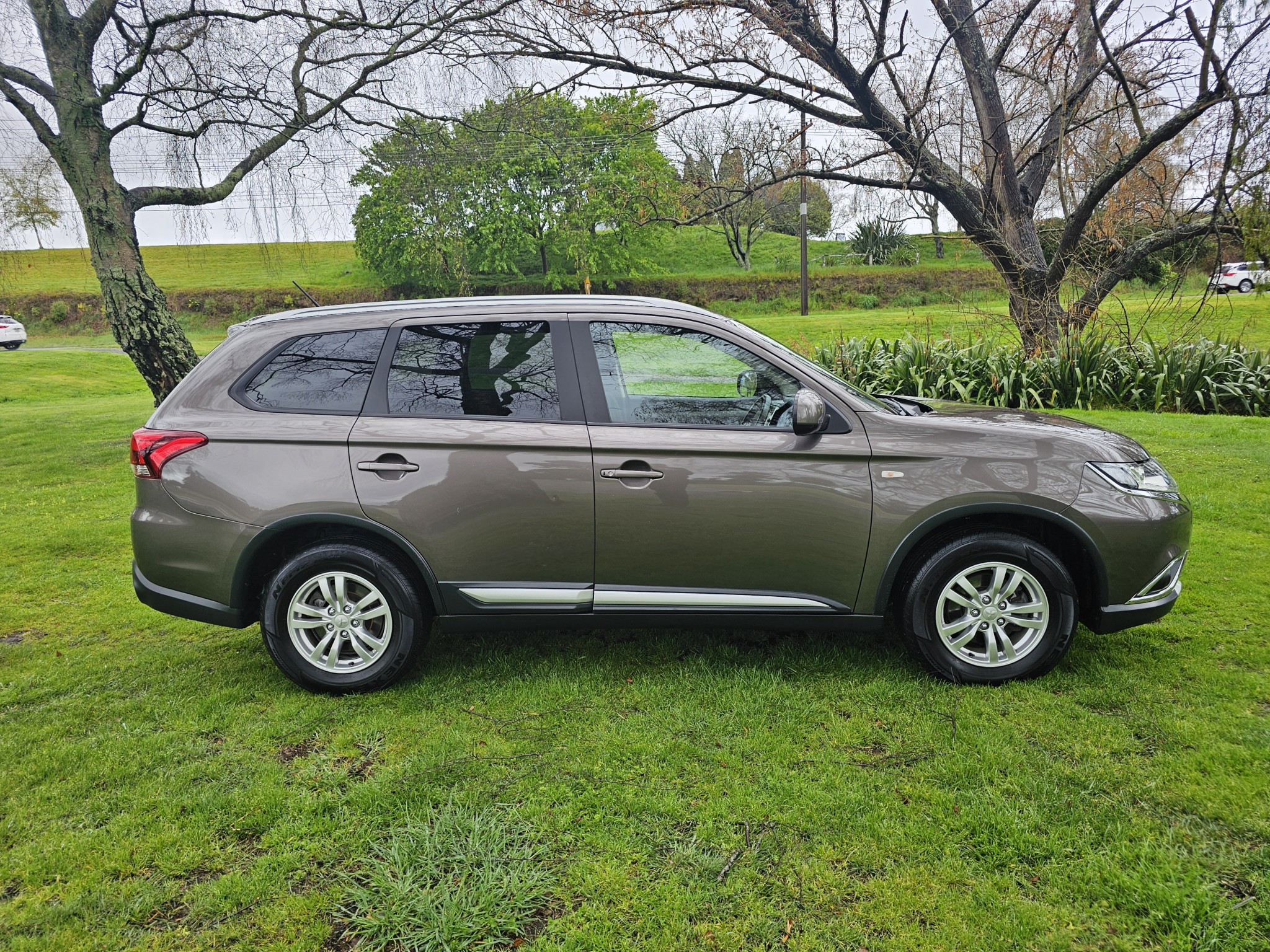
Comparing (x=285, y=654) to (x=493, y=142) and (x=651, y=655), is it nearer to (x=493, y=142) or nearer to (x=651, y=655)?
(x=651, y=655)

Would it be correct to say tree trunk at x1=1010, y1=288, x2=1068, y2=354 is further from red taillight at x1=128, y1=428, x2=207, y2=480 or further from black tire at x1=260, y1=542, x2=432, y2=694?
red taillight at x1=128, y1=428, x2=207, y2=480

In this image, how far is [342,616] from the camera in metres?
3.65

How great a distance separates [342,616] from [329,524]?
438 mm

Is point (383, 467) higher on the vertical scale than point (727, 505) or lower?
higher

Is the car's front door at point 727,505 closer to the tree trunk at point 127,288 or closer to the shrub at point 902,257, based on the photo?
the tree trunk at point 127,288

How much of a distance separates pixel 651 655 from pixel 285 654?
1.79 meters

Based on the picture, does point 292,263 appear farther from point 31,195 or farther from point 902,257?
point 902,257

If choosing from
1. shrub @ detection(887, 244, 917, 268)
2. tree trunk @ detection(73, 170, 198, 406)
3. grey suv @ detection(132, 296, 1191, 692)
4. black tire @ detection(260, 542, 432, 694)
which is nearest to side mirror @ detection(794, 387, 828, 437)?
grey suv @ detection(132, 296, 1191, 692)

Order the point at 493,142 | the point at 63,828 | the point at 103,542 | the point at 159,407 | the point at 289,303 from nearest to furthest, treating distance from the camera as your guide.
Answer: the point at 63,828 < the point at 159,407 < the point at 103,542 < the point at 493,142 < the point at 289,303

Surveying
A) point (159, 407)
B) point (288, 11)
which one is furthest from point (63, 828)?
point (288, 11)

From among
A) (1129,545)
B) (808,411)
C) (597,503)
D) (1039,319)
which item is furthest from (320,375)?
(1039,319)

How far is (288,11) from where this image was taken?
891cm

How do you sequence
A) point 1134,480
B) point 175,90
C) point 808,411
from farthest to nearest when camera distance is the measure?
1. point 175,90
2. point 1134,480
3. point 808,411

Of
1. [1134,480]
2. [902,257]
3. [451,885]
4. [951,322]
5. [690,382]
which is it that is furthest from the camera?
[902,257]
